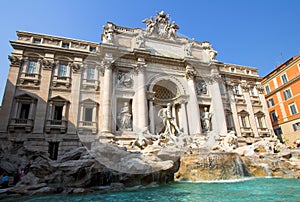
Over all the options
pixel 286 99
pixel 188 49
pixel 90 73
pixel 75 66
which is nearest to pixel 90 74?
pixel 90 73

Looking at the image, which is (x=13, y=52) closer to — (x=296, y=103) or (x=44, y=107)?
(x=44, y=107)

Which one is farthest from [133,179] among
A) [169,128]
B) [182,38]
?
[182,38]

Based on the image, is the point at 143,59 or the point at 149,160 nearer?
the point at 149,160

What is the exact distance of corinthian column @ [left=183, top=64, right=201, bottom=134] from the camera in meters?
16.4

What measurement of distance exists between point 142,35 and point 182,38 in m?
5.03

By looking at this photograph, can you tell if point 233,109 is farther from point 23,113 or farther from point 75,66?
point 23,113

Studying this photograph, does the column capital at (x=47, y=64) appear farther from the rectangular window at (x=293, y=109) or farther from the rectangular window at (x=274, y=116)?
the rectangular window at (x=274, y=116)

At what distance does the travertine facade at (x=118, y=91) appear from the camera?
13.5 metres

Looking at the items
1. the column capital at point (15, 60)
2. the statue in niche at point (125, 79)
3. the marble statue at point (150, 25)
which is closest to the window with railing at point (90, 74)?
the statue in niche at point (125, 79)

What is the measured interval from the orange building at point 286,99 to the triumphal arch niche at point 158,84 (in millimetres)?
9777

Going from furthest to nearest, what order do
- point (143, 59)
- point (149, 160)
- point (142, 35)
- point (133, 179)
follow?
point (142, 35), point (143, 59), point (149, 160), point (133, 179)

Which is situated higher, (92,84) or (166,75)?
(166,75)

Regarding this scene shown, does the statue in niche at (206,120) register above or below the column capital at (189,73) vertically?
below

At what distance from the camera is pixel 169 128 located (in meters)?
15.5
